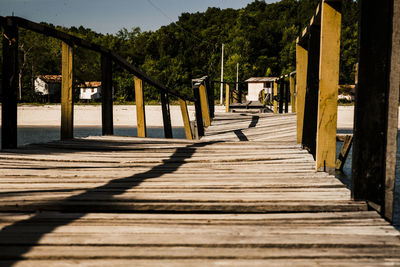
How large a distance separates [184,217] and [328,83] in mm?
1438

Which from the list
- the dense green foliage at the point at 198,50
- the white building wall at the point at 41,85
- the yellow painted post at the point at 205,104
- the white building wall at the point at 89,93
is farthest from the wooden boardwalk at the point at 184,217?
the white building wall at the point at 89,93

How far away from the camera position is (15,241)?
5.23 feet

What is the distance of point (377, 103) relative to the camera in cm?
199

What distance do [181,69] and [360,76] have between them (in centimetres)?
6881

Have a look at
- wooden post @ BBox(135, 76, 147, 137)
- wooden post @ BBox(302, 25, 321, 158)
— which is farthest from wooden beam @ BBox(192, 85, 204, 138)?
wooden post @ BBox(302, 25, 321, 158)

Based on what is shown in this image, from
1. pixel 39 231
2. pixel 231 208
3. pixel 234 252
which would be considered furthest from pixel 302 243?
pixel 39 231

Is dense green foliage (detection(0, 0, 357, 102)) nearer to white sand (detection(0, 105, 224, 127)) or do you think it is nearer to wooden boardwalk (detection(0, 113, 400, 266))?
white sand (detection(0, 105, 224, 127))

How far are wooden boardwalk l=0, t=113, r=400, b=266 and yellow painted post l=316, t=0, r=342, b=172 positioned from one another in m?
0.18

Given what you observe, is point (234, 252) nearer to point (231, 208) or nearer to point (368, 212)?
point (231, 208)

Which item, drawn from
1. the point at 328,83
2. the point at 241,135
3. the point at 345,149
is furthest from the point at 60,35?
the point at 345,149

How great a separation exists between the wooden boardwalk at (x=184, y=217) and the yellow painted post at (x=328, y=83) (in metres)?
0.18

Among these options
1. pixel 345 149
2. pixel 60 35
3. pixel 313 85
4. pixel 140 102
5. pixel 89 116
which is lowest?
pixel 345 149

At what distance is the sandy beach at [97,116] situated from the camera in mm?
33875

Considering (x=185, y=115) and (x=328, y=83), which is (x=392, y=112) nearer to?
(x=328, y=83)
